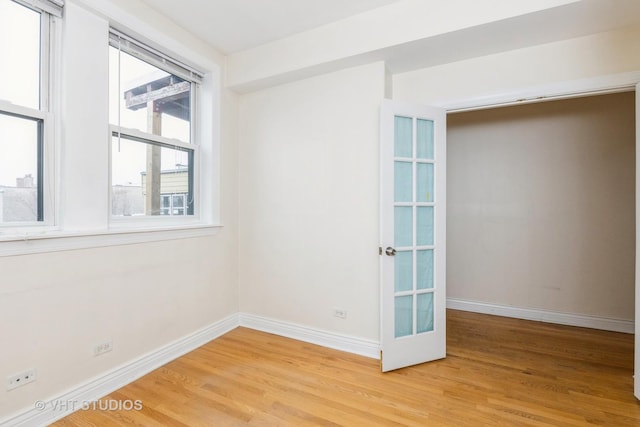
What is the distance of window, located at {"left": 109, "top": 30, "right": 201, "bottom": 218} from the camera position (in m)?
2.26

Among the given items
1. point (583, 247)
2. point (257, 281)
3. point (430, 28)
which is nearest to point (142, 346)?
point (257, 281)

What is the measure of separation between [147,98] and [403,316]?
2.80 metres

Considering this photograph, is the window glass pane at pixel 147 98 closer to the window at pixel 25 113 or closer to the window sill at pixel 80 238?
the window at pixel 25 113

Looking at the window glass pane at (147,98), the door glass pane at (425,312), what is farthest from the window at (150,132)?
the door glass pane at (425,312)

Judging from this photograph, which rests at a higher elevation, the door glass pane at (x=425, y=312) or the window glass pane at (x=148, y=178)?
the window glass pane at (x=148, y=178)

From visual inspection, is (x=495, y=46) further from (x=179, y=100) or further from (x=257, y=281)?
(x=257, y=281)

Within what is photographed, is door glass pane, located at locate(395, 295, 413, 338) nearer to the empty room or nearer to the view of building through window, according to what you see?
the empty room

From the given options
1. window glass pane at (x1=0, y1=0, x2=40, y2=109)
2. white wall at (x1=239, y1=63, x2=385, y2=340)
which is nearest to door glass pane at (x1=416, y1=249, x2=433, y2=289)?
white wall at (x1=239, y1=63, x2=385, y2=340)

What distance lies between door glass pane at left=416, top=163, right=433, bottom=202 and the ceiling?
4.22 ft

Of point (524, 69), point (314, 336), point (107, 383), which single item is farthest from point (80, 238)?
point (524, 69)

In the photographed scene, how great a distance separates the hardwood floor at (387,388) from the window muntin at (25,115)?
52.4 inches

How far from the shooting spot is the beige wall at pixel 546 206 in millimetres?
3117

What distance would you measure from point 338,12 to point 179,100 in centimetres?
163

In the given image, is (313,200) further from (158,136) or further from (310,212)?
(158,136)
